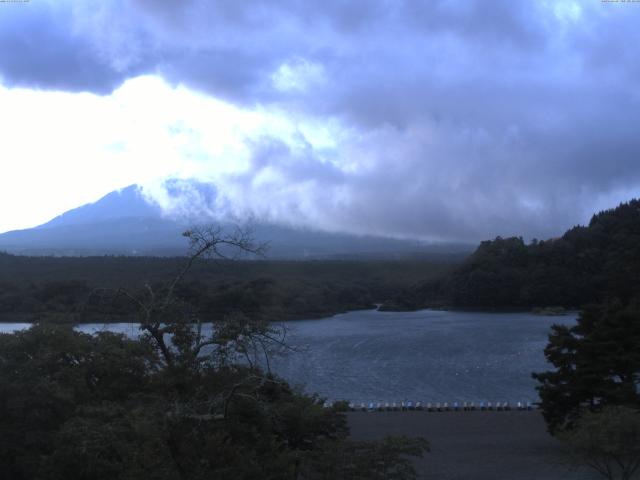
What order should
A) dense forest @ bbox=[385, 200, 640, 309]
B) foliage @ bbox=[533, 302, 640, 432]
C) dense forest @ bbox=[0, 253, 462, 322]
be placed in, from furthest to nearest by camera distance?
dense forest @ bbox=[385, 200, 640, 309] → dense forest @ bbox=[0, 253, 462, 322] → foliage @ bbox=[533, 302, 640, 432]

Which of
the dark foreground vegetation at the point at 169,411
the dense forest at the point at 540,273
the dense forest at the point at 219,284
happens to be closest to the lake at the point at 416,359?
the dense forest at the point at 219,284

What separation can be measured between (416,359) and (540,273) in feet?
72.3

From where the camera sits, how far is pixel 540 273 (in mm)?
41531

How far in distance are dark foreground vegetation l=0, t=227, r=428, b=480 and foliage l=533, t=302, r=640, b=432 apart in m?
5.18

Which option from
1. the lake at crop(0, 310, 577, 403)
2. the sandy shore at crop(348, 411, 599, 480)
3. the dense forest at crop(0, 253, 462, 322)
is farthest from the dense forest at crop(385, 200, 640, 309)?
the sandy shore at crop(348, 411, 599, 480)

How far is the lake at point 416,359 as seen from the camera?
1708 centimetres

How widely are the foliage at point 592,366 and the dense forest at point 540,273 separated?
2800 centimetres

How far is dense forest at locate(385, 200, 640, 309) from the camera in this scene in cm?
4003

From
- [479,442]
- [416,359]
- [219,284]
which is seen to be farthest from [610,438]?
[219,284]

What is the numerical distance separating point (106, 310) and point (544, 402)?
24.9ft

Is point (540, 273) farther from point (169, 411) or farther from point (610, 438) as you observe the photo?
point (169, 411)

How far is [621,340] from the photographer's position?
10898 millimetres

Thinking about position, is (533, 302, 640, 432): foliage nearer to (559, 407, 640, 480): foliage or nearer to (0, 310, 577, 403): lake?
(559, 407, 640, 480): foliage

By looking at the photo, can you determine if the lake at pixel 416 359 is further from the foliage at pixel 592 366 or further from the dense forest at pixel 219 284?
the foliage at pixel 592 366
